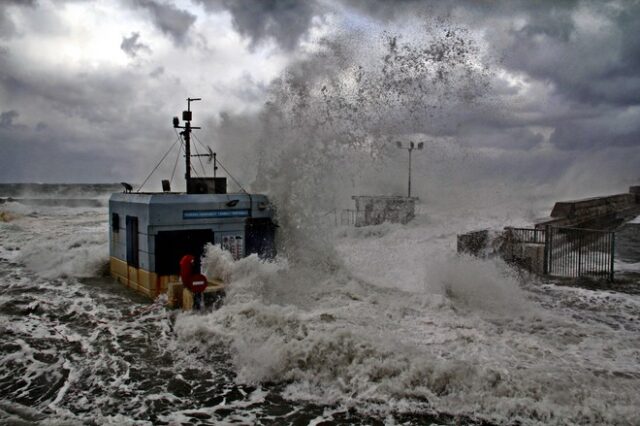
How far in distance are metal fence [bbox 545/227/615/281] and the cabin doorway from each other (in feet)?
32.2

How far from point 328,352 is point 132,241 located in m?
7.24

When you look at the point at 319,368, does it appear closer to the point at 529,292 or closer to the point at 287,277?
the point at 287,277

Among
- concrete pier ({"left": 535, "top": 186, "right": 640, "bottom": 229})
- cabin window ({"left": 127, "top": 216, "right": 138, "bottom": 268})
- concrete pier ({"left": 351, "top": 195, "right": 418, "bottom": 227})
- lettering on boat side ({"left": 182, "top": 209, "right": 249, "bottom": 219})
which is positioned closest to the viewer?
lettering on boat side ({"left": 182, "top": 209, "right": 249, "bottom": 219})

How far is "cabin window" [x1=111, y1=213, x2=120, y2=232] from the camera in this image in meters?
13.3

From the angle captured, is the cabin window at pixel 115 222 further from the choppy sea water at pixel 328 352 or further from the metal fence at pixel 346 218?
the metal fence at pixel 346 218

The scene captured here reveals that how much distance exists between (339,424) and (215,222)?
273 inches

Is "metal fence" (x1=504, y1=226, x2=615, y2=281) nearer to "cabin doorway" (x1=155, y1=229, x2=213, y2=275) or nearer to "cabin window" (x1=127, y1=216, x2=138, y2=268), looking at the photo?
"cabin doorway" (x1=155, y1=229, x2=213, y2=275)

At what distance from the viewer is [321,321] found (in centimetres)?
848

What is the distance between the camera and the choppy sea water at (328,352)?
19.2 feet

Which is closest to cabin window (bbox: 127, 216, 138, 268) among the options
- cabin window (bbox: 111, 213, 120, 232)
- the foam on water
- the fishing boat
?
the fishing boat

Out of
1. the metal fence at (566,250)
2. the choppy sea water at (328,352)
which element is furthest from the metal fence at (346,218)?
the choppy sea water at (328,352)

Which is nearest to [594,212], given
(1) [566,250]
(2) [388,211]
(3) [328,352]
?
(2) [388,211]

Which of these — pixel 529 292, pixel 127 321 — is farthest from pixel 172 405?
pixel 529 292

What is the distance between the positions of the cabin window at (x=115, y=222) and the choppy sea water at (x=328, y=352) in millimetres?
1744
